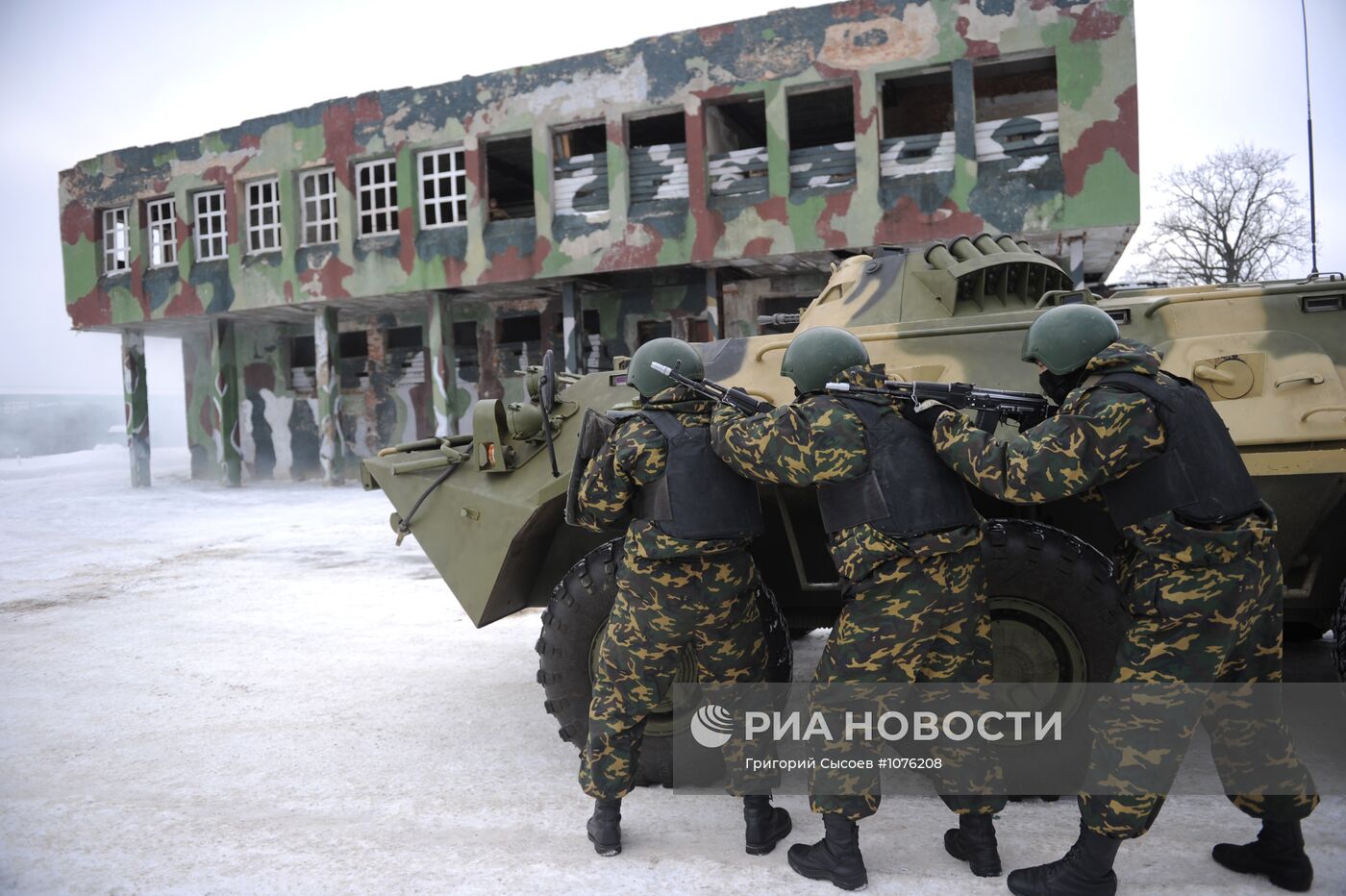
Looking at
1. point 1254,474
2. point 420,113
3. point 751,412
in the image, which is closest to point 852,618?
point 751,412

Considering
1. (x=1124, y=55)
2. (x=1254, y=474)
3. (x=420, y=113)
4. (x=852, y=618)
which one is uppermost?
(x=420, y=113)

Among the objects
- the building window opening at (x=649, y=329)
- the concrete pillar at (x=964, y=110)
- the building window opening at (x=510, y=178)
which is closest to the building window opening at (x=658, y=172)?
the building window opening at (x=510, y=178)

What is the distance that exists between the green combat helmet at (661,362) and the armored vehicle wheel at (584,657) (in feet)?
2.24

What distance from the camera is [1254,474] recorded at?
3246 mm

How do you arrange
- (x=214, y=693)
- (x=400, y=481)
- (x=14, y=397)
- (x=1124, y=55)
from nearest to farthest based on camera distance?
1. (x=400, y=481)
2. (x=214, y=693)
3. (x=1124, y=55)
4. (x=14, y=397)

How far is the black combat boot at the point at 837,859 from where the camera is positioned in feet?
9.55

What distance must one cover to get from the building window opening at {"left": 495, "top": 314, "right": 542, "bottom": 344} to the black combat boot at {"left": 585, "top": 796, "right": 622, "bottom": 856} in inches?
556

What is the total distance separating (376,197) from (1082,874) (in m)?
15.0

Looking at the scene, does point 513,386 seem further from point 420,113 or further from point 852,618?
point 852,618

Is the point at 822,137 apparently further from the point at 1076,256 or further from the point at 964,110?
the point at 1076,256

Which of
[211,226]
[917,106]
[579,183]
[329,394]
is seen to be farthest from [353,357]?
[917,106]

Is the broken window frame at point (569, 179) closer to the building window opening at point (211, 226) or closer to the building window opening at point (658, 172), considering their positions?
the building window opening at point (658, 172)

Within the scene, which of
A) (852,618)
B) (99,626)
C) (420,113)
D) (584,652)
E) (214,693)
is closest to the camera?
(852,618)

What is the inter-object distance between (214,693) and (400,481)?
1.88m
